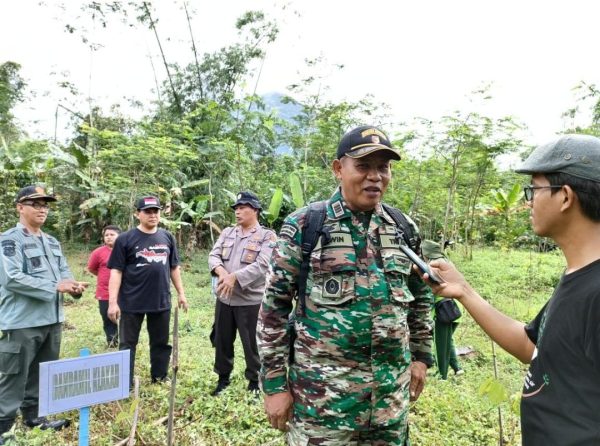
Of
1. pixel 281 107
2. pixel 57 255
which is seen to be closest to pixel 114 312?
pixel 57 255

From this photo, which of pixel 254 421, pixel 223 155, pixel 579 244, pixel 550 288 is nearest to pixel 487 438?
pixel 254 421

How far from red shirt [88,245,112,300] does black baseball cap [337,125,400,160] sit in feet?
14.2

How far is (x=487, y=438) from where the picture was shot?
3143mm

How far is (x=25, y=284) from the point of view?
320cm

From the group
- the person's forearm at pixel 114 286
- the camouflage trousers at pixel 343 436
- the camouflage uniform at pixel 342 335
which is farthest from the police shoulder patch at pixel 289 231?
the person's forearm at pixel 114 286

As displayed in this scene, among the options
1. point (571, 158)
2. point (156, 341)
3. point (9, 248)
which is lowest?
point (156, 341)

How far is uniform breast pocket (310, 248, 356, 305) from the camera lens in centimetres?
174

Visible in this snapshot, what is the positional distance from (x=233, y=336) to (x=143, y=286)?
3.37 feet

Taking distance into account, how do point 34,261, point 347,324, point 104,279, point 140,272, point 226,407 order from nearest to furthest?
1. point 347,324
2. point 34,261
3. point 226,407
4. point 140,272
5. point 104,279

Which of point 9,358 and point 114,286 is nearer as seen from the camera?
point 9,358

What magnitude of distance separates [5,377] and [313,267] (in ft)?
9.43

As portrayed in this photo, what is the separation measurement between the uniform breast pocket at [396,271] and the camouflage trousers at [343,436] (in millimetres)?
569

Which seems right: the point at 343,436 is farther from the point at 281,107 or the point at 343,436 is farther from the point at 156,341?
the point at 281,107

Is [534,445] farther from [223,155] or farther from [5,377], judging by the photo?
[223,155]
